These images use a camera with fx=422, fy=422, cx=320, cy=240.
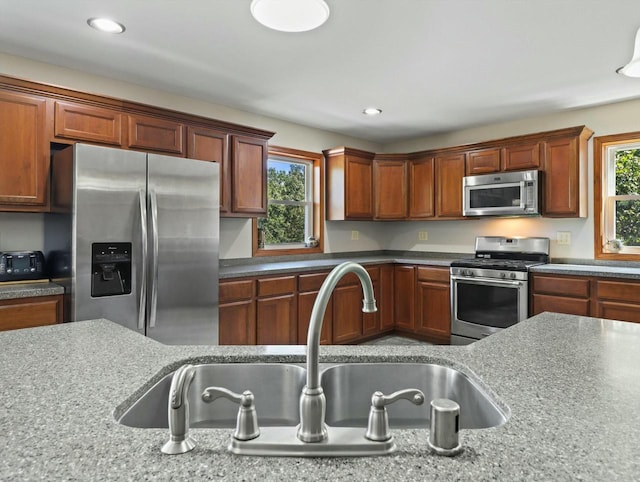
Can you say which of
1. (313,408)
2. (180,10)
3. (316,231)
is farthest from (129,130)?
(313,408)

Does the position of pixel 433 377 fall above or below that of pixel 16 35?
below

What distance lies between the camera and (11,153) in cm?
254

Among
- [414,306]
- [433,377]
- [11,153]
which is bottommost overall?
[414,306]

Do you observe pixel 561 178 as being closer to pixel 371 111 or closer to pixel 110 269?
pixel 371 111

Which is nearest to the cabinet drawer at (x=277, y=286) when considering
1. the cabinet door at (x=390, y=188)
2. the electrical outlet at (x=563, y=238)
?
the cabinet door at (x=390, y=188)

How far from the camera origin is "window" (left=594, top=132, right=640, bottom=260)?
380cm

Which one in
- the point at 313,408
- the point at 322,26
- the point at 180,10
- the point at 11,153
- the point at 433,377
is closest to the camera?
the point at 313,408

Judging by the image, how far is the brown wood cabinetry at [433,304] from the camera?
437 centimetres

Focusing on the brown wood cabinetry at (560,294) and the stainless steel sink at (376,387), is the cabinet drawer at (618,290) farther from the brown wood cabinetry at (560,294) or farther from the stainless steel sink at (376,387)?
the stainless steel sink at (376,387)

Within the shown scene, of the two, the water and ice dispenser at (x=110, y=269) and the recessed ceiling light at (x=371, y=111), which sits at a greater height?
the recessed ceiling light at (x=371, y=111)

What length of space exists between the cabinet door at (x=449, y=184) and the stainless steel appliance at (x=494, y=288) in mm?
558

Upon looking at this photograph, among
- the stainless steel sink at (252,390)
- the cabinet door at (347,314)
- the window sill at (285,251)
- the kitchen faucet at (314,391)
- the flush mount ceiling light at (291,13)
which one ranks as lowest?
the cabinet door at (347,314)

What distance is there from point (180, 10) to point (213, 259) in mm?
1557

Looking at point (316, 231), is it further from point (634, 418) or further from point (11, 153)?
point (634, 418)
